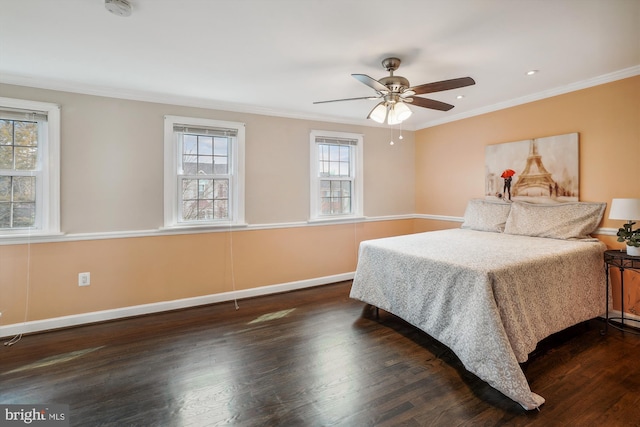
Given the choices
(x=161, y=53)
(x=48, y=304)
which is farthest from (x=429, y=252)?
(x=48, y=304)

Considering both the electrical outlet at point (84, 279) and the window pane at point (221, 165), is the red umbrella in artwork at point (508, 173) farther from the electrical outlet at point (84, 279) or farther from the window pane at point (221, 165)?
the electrical outlet at point (84, 279)

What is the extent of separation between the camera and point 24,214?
2.75m

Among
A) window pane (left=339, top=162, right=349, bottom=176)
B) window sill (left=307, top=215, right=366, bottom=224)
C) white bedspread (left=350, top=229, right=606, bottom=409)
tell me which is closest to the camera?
white bedspread (left=350, top=229, right=606, bottom=409)

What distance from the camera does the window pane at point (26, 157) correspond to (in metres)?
2.71

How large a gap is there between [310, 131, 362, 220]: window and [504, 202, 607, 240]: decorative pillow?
6.56 feet

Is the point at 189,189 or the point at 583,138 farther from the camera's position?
the point at 189,189

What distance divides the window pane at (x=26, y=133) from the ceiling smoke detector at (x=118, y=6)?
187 centimetres

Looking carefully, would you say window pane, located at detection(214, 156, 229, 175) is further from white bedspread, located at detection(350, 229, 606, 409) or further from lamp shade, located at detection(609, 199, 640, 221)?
lamp shade, located at detection(609, 199, 640, 221)

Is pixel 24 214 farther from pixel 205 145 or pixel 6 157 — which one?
pixel 205 145

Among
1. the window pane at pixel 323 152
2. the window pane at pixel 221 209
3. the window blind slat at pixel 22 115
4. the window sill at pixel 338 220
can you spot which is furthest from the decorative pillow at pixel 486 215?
the window blind slat at pixel 22 115

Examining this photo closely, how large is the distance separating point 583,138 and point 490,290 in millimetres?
2329

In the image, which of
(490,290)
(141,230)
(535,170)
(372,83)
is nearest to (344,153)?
(372,83)

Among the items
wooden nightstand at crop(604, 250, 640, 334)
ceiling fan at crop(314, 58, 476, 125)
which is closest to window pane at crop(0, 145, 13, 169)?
ceiling fan at crop(314, 58, 476, 125)

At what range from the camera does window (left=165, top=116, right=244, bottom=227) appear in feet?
10.7
